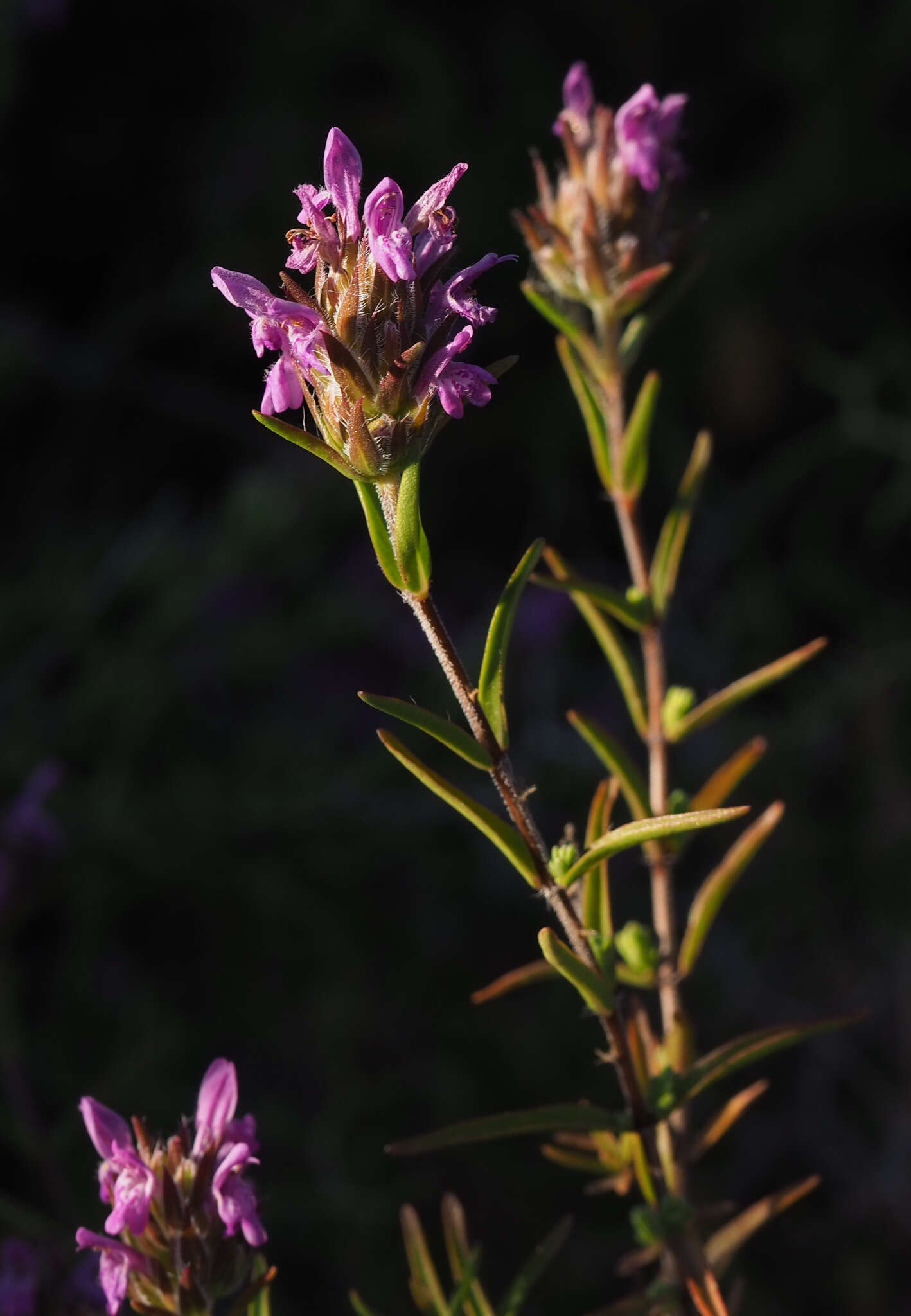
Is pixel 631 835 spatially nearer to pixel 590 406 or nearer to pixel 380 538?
pixel 380 538

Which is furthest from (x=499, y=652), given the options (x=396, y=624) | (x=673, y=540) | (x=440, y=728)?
(x=396, y=624)

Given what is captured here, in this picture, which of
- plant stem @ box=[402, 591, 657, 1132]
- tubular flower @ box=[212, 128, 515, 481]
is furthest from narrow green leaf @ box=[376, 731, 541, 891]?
tubular flower @ box=[212, 128, 515, 481]

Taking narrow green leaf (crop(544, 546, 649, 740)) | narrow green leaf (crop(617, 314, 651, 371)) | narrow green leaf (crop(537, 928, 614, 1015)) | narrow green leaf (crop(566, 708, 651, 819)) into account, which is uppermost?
narrow green leaf (crop(617, 314, 651, 371))

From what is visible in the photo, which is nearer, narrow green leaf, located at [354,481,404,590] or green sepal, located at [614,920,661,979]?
narrow green leaf, located at [354,481,404,590]

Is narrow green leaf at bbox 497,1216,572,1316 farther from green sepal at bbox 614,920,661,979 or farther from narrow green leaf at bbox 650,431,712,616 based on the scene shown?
narrow green leaf at bbox 650,431,712,616

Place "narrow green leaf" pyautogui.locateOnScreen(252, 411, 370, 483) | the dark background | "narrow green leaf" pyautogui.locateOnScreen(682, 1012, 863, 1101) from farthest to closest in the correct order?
the dark background
"narrow green leaf" pyautogui.locateOnScreen(682, 1012, 863, 1101)
"narrow green leaf" pyautogui.locateOnScreen(252, 411, 370, 483)

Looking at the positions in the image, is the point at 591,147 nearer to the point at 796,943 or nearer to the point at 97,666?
the point at 97,666

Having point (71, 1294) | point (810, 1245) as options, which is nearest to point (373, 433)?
point (71, 1294)

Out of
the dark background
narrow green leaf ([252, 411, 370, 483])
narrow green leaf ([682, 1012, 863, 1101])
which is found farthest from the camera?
the dark background
